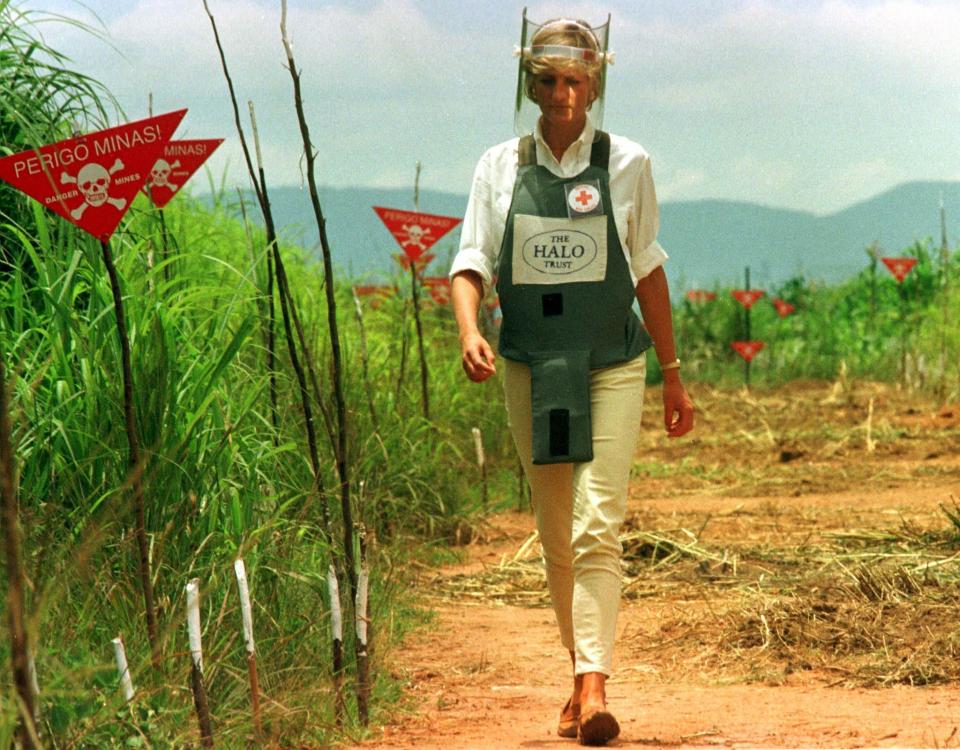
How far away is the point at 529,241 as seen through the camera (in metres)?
4.35

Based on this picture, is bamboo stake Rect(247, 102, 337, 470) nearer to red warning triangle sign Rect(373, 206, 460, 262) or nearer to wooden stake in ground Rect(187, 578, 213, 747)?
wooden stake in ground Rect(187, 578, 213, 747)

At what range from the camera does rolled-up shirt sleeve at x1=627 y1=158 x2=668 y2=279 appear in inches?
174

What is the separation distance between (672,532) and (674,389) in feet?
10.6

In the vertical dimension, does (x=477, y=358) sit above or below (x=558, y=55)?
below

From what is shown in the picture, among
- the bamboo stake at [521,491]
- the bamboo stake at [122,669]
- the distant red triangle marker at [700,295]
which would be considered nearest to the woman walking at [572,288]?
the bamboo stake at [122,669]

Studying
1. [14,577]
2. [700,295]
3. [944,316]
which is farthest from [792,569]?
[700,295]

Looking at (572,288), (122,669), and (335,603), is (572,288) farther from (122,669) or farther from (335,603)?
(122,669)

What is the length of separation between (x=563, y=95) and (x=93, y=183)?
51.2 inches

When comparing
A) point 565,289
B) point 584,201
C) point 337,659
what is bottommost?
point 337,659

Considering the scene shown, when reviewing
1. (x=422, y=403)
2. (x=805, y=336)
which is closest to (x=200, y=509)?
(x=422, y=403)

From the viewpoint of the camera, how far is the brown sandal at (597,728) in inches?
160

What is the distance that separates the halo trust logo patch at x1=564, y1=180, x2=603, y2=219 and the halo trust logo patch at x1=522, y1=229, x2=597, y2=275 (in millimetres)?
52

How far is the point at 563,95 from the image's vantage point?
436 centimetres

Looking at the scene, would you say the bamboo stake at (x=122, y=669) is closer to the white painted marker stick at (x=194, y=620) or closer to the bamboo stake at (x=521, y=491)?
the white painted marker stick at (x=194, y=620)
